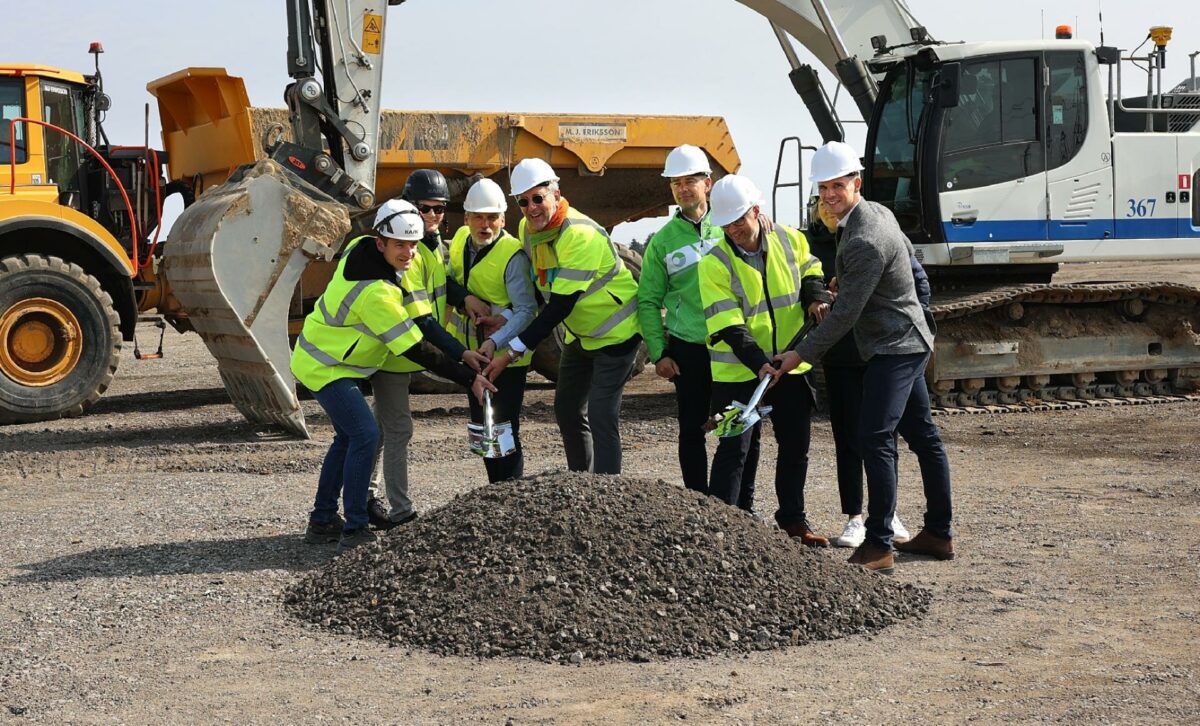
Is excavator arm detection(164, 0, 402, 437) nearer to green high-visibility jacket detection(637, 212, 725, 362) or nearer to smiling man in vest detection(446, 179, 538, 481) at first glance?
smiling man in vest detection(446, 179, 538, 481)

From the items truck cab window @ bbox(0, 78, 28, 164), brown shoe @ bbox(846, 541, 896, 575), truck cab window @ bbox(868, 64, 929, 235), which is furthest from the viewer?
truck cab window @ bbox(0, 78, 28, 164)

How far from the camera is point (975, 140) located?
11.6 meters

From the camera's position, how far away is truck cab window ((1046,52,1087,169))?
11.6m

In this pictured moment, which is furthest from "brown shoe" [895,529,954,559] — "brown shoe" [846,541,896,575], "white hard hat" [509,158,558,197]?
"white hard hat" [509,158,558,197]

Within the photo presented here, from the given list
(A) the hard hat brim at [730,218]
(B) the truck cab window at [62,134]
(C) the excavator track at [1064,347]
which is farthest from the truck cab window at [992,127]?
(B) the truck cab window at [62,134]

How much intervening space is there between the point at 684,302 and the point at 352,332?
157 centimetres

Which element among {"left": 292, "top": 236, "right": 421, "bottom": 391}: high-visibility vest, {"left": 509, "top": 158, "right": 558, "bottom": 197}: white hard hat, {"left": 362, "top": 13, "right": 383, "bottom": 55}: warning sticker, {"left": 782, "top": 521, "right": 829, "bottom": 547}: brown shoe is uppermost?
{"left": 362, "top": 13, "right": 383, "bottom": 55}: warning sticker

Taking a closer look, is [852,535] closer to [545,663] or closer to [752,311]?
[752,311]

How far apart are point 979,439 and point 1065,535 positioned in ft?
12.0

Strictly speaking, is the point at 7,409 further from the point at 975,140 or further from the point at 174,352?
the point at 174,352

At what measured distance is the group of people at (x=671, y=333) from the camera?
20.6 ft

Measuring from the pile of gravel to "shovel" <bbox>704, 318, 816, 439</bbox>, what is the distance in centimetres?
39

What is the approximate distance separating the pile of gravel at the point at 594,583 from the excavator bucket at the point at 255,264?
14.0 feet

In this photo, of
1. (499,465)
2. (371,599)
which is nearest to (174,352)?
(499,465)
